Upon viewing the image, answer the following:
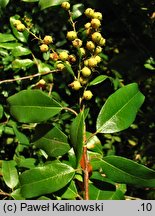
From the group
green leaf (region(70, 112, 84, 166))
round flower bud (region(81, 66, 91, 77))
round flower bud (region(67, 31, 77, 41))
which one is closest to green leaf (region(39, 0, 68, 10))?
round flower bud (region(67, 31, 77, 41))

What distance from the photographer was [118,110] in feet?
3.84

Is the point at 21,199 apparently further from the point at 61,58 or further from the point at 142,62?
the point at 142,62

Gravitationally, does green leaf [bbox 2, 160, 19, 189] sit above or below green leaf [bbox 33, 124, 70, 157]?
below

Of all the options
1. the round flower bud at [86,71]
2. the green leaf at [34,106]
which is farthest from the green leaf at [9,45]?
the round flower bud at [86,71]

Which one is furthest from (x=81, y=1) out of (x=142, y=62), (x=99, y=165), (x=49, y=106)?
(x=99, y=165)

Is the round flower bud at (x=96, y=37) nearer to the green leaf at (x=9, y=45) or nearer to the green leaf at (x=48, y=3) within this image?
the green leaf at (x=48, y=3)

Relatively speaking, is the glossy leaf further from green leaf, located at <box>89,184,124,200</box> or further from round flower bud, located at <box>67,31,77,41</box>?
round flower bud, located at <box>67,31,77,41</box>

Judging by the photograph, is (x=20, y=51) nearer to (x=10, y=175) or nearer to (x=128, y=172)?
(x=10, y=175)

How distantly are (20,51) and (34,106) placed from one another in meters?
0.43

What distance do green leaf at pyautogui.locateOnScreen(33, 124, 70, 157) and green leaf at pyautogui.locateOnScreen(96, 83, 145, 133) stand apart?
0.11m

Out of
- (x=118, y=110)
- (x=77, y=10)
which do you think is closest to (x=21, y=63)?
(x=77, y=10)

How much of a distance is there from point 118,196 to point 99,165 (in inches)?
4.4

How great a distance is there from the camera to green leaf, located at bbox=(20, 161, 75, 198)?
1.08 m

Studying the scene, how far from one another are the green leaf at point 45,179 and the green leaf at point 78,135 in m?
0.07
